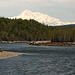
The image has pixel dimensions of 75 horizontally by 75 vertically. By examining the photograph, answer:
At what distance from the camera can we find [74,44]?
655 ft

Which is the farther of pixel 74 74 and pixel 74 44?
pixel 74 44

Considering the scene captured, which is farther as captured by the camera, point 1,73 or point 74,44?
point 74,44

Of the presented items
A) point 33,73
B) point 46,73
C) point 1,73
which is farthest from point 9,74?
point 46,73

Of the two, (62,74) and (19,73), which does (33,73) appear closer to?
(19,73)

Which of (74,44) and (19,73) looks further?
(74,44)

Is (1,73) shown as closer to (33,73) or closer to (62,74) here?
(33,73)

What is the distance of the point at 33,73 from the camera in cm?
4678

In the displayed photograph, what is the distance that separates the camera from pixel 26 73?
46.7m

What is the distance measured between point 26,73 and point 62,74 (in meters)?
8.34

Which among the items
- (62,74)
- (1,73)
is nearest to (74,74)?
(62,74)

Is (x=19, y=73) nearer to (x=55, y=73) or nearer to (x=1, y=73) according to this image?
(x=1, y=73)

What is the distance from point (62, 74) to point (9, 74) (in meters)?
12.0

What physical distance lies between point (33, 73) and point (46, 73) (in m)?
3.04

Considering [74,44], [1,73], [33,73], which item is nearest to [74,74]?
[33,73]
